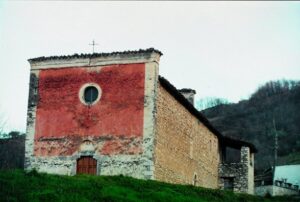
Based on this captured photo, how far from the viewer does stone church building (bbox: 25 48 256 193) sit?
840 inches

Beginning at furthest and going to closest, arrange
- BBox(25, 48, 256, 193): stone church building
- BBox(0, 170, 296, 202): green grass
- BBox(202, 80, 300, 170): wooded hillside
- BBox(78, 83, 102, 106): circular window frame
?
BBox(202, 80, 300, 170): wooded hillside, BBox(78, 83, 102, 106): circular window frame, BBox(25, 48, 256, 193): stone church building, BBox(0, 170, 296, 202): green grass

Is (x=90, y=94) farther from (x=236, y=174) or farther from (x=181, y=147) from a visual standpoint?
(x=236, y=174)

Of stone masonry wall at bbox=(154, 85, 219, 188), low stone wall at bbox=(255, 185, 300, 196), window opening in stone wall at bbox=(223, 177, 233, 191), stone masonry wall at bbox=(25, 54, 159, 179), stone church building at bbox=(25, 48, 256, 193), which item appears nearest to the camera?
stone masonry wall at bbox=(25, 54, 159, 179)

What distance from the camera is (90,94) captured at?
22.5m

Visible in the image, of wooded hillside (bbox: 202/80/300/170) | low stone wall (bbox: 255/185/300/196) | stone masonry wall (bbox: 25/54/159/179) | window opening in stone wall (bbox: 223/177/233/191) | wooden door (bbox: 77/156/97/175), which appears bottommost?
low stone wall (bbox: 255/185/300/196)

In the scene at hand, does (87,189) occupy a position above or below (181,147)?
below

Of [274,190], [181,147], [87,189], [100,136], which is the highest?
[100,136]

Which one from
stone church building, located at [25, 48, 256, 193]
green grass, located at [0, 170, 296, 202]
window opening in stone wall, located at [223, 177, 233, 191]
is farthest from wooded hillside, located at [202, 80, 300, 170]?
green grass, located at [0, 170, 296, 202]

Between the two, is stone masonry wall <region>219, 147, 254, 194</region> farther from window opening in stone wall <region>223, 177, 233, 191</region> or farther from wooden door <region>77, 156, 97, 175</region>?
wooden door <region>77, 156, 97, 175</region>

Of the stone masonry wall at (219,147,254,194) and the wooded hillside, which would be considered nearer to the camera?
the stone masonry wall at (219,147,254,194)

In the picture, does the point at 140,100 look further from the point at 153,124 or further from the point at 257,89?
the point at 257,89

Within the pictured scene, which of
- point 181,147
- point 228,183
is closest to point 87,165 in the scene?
point 181,147

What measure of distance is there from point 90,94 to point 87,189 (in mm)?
7554

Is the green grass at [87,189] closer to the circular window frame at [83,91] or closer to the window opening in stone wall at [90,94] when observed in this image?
the circular window frame at [83,91]
